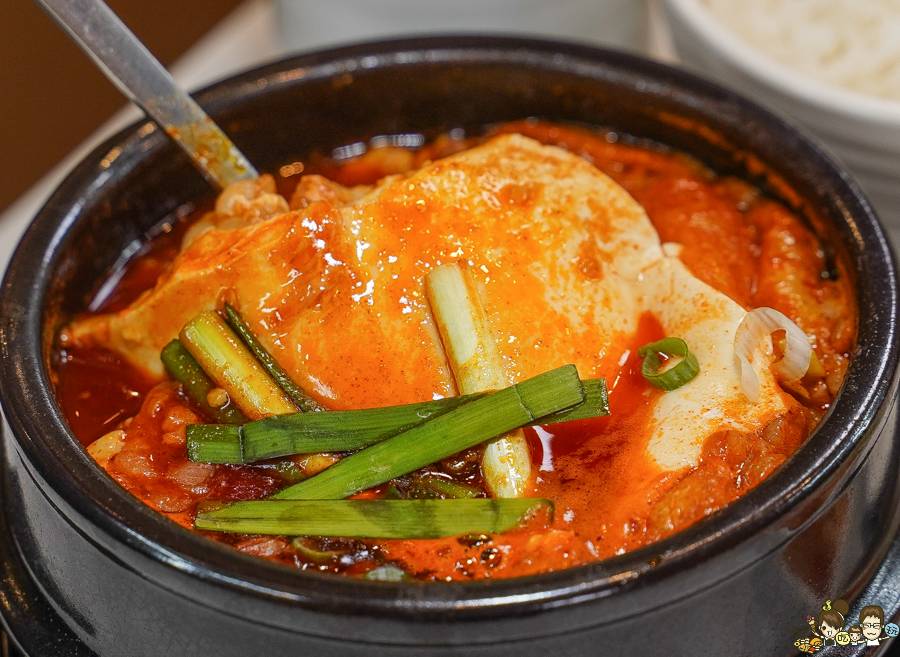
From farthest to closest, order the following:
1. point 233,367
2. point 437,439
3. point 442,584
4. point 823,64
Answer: point 823,64 < point 233,367 < point 437,439 < point 442,584

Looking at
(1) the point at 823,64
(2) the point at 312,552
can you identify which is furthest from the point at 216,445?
(1) the point at 823,64

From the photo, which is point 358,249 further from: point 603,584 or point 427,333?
point 603,584

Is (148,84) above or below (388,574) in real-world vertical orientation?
above

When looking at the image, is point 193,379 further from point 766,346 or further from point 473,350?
point 766,346

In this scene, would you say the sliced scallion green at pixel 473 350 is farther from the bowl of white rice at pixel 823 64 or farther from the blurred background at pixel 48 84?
the blurred background at pixel 48 84

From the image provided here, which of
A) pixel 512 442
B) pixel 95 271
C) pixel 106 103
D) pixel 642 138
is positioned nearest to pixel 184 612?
pixel 512 442

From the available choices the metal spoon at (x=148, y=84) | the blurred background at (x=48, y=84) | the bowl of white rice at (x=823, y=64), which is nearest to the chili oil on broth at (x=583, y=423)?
the metal spoon at (x=148, y=84)
